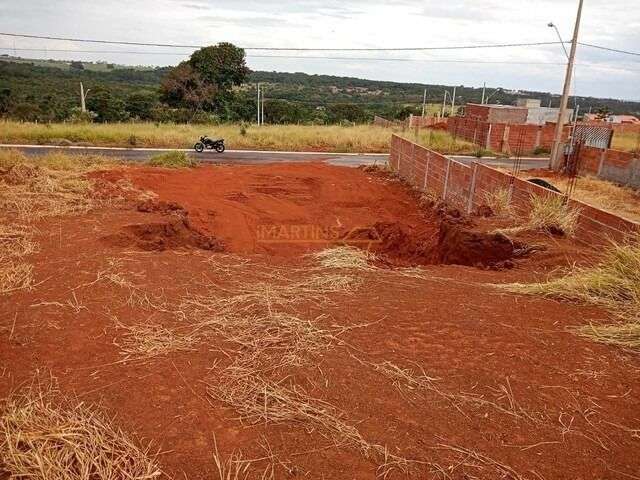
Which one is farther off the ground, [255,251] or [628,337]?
[628,337]

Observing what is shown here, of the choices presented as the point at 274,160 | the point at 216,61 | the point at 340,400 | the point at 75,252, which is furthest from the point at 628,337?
the point at 216,61

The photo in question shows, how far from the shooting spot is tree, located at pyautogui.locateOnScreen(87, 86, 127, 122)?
119 feet

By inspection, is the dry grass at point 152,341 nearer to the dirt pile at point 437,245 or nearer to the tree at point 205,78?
the dirt pile at point 437,245

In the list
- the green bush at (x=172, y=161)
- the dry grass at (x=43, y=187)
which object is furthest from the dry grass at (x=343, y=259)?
the green bush at (x=172, y=161)

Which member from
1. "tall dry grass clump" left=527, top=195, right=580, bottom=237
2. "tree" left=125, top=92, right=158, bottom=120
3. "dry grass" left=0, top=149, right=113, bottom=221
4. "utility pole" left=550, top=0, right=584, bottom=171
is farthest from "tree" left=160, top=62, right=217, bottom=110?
"tall dry grass clump" left=527, top=195, right=580, bottom=237

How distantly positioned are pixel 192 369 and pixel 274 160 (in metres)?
19.3

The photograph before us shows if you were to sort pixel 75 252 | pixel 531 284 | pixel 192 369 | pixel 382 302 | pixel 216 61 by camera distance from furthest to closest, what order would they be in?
pixel 216 61, pixel 75 252, pixel 531 284, pixel 382 302, pixel 192 369

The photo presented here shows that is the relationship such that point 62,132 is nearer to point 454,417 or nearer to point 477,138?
point 477,138

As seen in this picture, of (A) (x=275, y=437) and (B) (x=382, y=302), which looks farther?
(B) (x=382, y=302)

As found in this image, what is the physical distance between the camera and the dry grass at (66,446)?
93.4 inches

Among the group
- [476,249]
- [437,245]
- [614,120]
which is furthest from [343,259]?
[614,120]

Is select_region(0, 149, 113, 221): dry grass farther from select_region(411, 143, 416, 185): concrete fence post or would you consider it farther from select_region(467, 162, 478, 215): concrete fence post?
select_region(411, 143, 416, 185): concrete fence post

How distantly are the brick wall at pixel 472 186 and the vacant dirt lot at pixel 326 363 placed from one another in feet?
1.53

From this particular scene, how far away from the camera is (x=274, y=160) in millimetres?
22125
